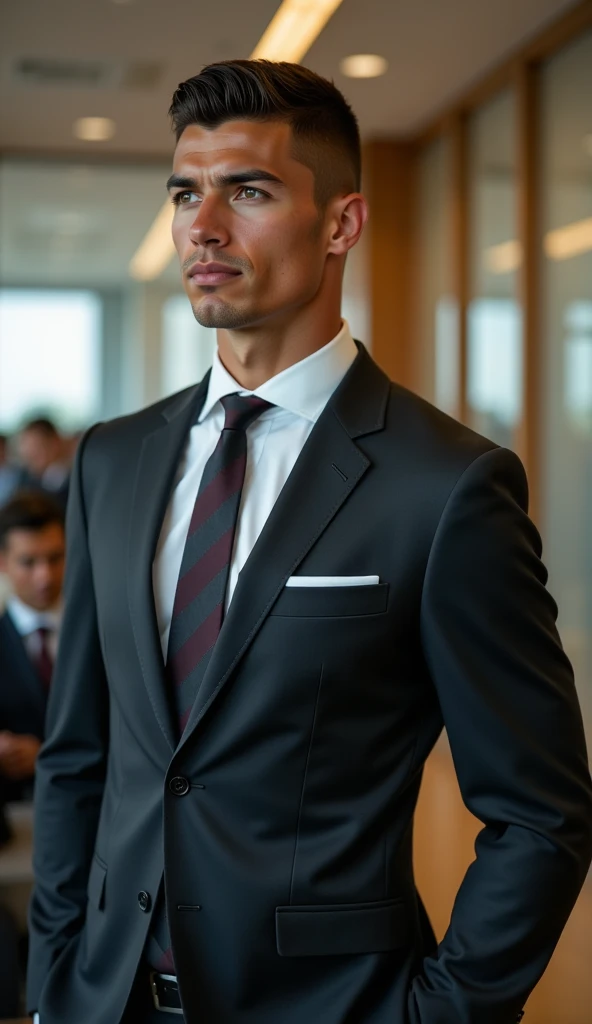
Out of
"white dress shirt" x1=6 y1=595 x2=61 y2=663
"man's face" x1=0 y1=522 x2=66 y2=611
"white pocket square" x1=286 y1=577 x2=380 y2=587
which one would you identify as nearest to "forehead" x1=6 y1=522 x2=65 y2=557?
"man's face" x1=0 y1=522 x2=66 y2=611

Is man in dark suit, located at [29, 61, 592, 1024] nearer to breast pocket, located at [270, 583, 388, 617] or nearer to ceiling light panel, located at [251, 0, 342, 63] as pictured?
breast pocket, located at [270, 583, 388, 617]

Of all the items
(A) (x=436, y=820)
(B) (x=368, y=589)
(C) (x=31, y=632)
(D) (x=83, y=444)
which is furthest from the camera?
(A) (x=436, y=820)

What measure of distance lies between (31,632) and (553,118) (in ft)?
10.1

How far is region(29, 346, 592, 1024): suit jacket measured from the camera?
3.83 feet

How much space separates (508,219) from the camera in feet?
17.0

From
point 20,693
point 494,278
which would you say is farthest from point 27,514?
point 494,278

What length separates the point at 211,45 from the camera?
4.88 meters

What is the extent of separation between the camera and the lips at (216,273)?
4.06 ft

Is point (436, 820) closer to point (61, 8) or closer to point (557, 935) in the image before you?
point (557, 935)

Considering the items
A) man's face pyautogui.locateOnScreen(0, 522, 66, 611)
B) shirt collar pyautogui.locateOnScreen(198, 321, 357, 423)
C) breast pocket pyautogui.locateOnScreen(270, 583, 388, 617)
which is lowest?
man's face pyautogui.locateOnScreen(0, 522, 66, 611)

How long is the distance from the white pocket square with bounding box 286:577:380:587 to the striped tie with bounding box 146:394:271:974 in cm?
10

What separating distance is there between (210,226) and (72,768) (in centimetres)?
70

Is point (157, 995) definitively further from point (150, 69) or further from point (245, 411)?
point (150, 69)

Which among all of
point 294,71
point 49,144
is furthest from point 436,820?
point 49,144
